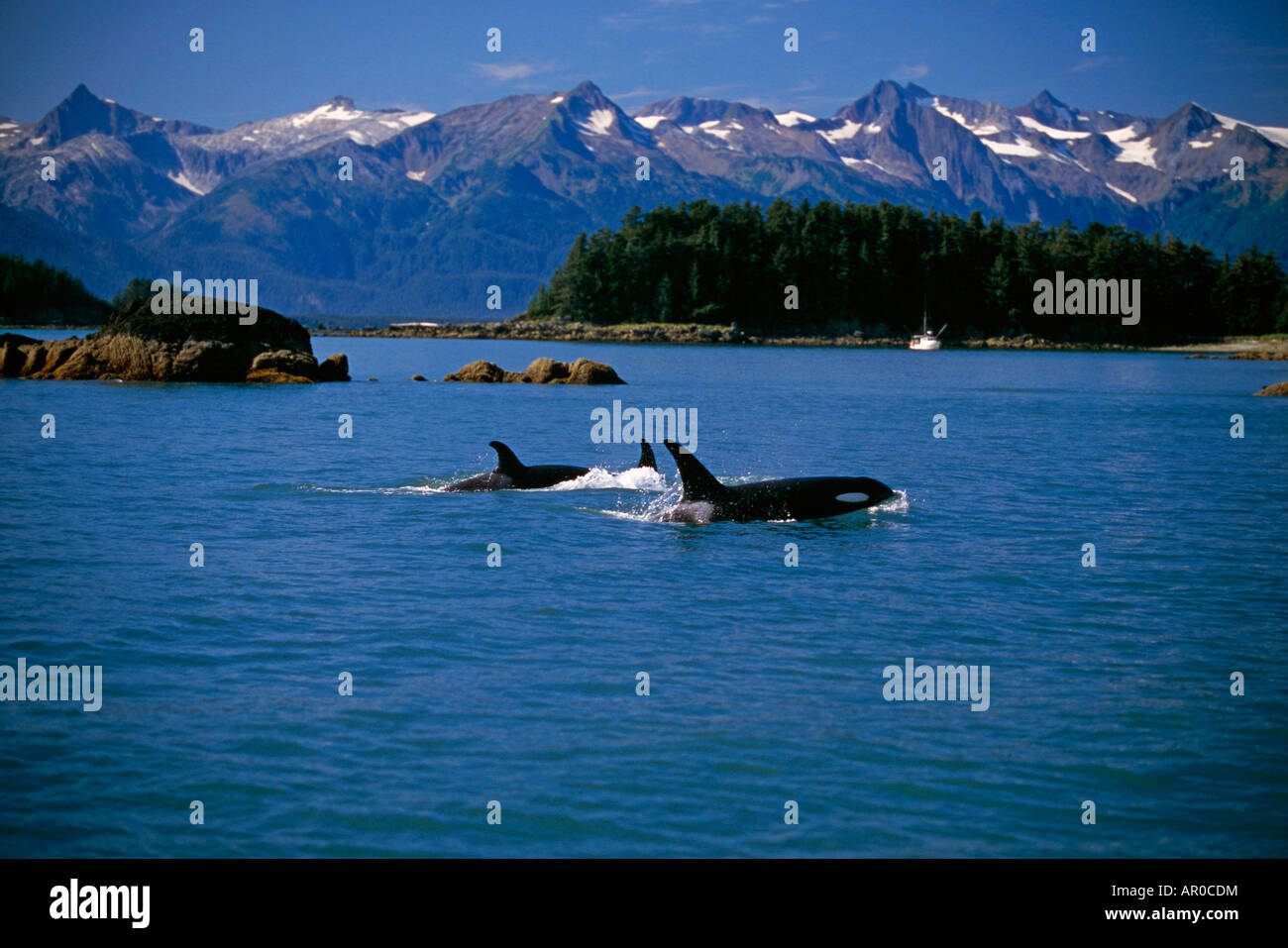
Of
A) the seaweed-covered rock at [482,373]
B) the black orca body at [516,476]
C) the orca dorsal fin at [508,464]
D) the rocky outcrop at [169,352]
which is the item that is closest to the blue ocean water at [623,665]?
the black orca body at [516,476]

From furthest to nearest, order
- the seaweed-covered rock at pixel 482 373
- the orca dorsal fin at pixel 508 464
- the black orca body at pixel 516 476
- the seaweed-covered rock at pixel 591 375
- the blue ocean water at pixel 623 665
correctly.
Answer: the seaweed-covered rock at pixel 482 373
the seaweed-covered rock at pixel 591 375
the black orca body at pixel 516 476
the orca dorsal fin at pixel 508 464
the blue ocean water at pixel 623 665

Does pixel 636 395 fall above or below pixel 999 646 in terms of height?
above

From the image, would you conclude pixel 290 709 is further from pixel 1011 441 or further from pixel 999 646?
pixel 1011 441

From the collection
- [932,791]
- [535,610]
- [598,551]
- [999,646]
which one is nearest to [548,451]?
[598,551]

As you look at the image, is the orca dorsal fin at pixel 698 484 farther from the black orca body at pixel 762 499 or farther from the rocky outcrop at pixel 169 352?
the rocky outcrop at pixel 169 352

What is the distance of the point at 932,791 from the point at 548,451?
29465mm

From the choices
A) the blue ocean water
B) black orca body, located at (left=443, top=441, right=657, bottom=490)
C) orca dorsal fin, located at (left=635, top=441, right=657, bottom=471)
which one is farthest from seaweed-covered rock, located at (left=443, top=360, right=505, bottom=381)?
orca dorsal fin, located at (left=635, top=441, right=657, bottom=471)

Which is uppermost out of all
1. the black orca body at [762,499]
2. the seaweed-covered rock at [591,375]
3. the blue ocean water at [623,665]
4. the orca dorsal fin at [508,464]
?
the seaweed-covered rock at [591,375]

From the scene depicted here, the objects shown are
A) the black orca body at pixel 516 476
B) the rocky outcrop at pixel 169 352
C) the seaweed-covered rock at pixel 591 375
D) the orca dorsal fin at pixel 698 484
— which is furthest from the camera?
the seaweed-covered rock at pixel 591 375

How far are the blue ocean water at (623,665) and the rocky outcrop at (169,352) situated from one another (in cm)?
3434

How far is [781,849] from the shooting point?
933 cm

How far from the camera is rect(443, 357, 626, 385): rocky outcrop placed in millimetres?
78000

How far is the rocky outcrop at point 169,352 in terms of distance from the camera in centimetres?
6506

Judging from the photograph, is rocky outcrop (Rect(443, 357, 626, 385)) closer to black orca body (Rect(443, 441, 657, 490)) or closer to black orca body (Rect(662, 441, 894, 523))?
black orca body (Rect(443, 441, 657, 490))
